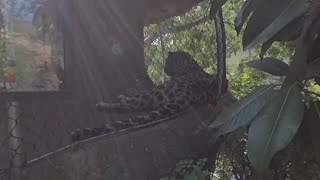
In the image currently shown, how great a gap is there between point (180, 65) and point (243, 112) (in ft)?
6.48

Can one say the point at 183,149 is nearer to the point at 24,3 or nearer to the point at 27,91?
the point at 27,91

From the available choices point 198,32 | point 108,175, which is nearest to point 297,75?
point 108,175

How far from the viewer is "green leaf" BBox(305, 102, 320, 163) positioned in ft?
6.52

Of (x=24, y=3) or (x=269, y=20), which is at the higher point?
(x=24, y=3)

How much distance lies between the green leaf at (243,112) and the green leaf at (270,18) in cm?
22

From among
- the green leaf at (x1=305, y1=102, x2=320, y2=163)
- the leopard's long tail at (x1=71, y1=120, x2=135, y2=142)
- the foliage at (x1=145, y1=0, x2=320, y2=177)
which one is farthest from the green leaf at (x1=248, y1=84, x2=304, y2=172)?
the leopard's long tail at (x1=71, y1=120, x2=135, y2=142)

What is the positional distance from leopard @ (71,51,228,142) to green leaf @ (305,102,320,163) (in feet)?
4.13

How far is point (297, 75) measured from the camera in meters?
1.86

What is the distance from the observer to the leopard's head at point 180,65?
3.88 m

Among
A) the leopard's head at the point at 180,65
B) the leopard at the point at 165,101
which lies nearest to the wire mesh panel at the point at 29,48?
the leopard at the point at 165,101

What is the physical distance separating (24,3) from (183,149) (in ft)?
5.04

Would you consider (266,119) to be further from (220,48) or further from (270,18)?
(220,48)

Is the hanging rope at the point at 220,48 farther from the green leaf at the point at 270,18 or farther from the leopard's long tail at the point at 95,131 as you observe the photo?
the green leaf at the point at 270,18

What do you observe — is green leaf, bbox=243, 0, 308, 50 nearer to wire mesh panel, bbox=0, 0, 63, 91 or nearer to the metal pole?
the metal pole
